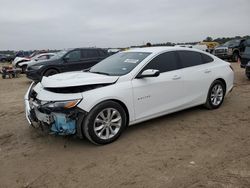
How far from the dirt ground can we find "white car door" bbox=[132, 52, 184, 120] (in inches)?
15.5

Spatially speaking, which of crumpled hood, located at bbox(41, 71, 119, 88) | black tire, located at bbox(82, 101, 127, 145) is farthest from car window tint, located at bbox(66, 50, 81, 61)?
black tire, located at bbox(82, 101, 127, 145)

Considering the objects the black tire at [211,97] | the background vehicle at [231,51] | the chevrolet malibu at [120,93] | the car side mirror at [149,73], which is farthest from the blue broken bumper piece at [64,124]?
the background vehicle at [231,51]

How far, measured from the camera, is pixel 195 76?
577 centimetres

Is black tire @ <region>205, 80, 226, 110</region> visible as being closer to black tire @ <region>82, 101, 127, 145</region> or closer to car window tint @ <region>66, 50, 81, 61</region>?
black tire @ <region>82, 101, 127, 145</region>

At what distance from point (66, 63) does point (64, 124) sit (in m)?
8.46

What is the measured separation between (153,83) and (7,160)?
2687 millimetres

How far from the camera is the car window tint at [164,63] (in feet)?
17.0

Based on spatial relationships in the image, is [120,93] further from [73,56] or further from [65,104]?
[73,56]

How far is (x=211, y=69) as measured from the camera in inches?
243

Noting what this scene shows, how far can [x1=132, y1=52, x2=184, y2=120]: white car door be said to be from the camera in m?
4.80

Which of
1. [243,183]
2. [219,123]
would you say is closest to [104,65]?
[219,123]

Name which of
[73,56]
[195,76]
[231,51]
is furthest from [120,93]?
[231,51]

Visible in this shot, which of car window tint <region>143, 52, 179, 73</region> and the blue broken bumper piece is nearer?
the blue broken bumper piece

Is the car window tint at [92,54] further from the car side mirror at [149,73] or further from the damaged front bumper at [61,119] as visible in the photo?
the damaged front bumper at [61,119]
